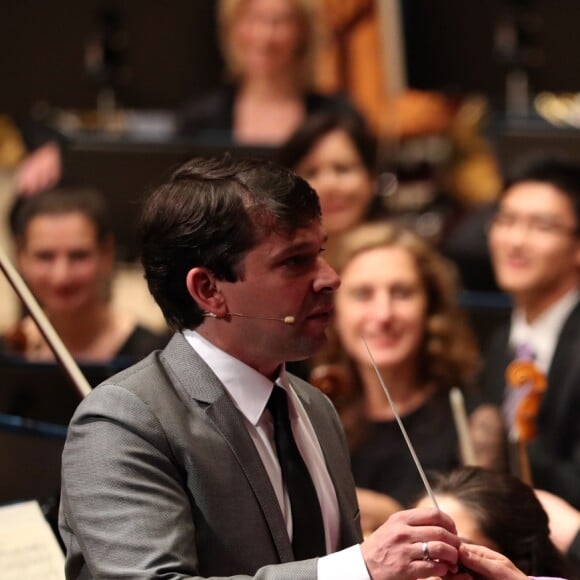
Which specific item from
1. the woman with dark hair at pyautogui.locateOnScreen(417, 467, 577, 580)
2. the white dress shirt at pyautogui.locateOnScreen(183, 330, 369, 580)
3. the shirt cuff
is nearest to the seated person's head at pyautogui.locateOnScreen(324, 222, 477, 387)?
the woman with dark hair at pyautogui.locateOnScreen(417, 467, 577, 580)

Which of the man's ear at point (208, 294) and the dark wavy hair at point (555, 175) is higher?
the man's ear at point (208, 294)

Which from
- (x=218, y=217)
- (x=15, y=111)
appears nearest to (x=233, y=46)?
(x=15, y=111)

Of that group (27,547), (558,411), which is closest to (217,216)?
(27,547)

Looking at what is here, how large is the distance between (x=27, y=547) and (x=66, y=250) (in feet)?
6.80

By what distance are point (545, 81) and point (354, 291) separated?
2.40m

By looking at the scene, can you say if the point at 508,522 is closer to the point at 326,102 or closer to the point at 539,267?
the point at 539,267

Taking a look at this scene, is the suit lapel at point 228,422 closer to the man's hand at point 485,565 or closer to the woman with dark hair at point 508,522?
the man's hand at point 485,565

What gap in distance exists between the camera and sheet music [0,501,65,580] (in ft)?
7.06

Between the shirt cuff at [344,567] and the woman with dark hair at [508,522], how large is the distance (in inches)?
21.1

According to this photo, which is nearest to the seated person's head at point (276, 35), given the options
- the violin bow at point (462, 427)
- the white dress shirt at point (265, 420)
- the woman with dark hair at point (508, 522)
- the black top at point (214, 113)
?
the black top at point (214, 113)

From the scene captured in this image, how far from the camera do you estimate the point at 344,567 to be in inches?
66.1

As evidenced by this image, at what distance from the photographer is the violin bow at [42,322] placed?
211cm

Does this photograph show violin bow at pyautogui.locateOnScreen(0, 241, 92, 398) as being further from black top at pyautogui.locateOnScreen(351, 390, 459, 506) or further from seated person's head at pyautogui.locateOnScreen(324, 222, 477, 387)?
seated person's head at pyautogui.locateOnScreen(324, 222, 477, 387)

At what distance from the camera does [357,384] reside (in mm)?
3641
